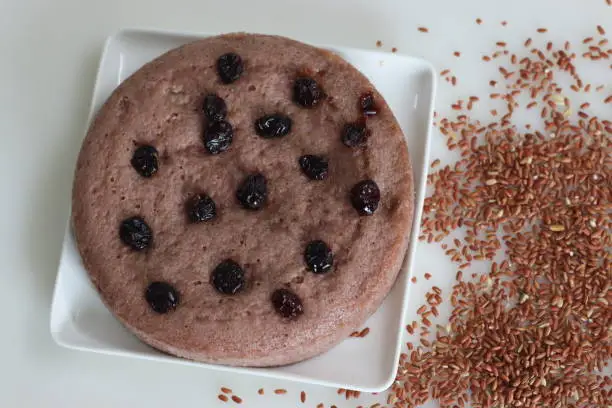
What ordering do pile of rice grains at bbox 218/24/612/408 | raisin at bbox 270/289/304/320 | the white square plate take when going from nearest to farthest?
1. raisin at bbox 270/289/304/320
2. the white square plate
3. pile of rice grains at bbox 218/24/612/408

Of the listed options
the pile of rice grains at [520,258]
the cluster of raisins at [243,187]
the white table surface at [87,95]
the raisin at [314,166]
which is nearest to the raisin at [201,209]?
the cluster of raisins at [243,187]

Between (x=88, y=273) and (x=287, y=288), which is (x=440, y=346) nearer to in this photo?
(x=287, y=288)

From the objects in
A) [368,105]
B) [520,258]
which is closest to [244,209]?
[368,105]

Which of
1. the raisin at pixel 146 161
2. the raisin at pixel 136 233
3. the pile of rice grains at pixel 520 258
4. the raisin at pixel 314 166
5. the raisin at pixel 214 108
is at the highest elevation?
the raisin at pixel 214 108

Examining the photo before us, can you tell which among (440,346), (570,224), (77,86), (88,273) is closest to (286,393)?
(440,346)

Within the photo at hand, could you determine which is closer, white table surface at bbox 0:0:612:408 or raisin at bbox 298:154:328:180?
raisin at bbox 298:154:328:180

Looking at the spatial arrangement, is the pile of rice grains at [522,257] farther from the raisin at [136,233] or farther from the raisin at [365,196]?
the raisin at [136,233]

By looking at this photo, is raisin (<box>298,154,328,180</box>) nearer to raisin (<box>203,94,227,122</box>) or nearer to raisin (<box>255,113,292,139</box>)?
raisin (<box>255,113,292,139</box>)

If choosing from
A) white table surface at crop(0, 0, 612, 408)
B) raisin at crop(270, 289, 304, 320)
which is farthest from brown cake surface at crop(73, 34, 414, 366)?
white table surface at crop(0, 0, 612, 408)

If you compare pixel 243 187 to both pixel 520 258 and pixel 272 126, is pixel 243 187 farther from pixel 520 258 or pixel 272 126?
pixel 520 258
